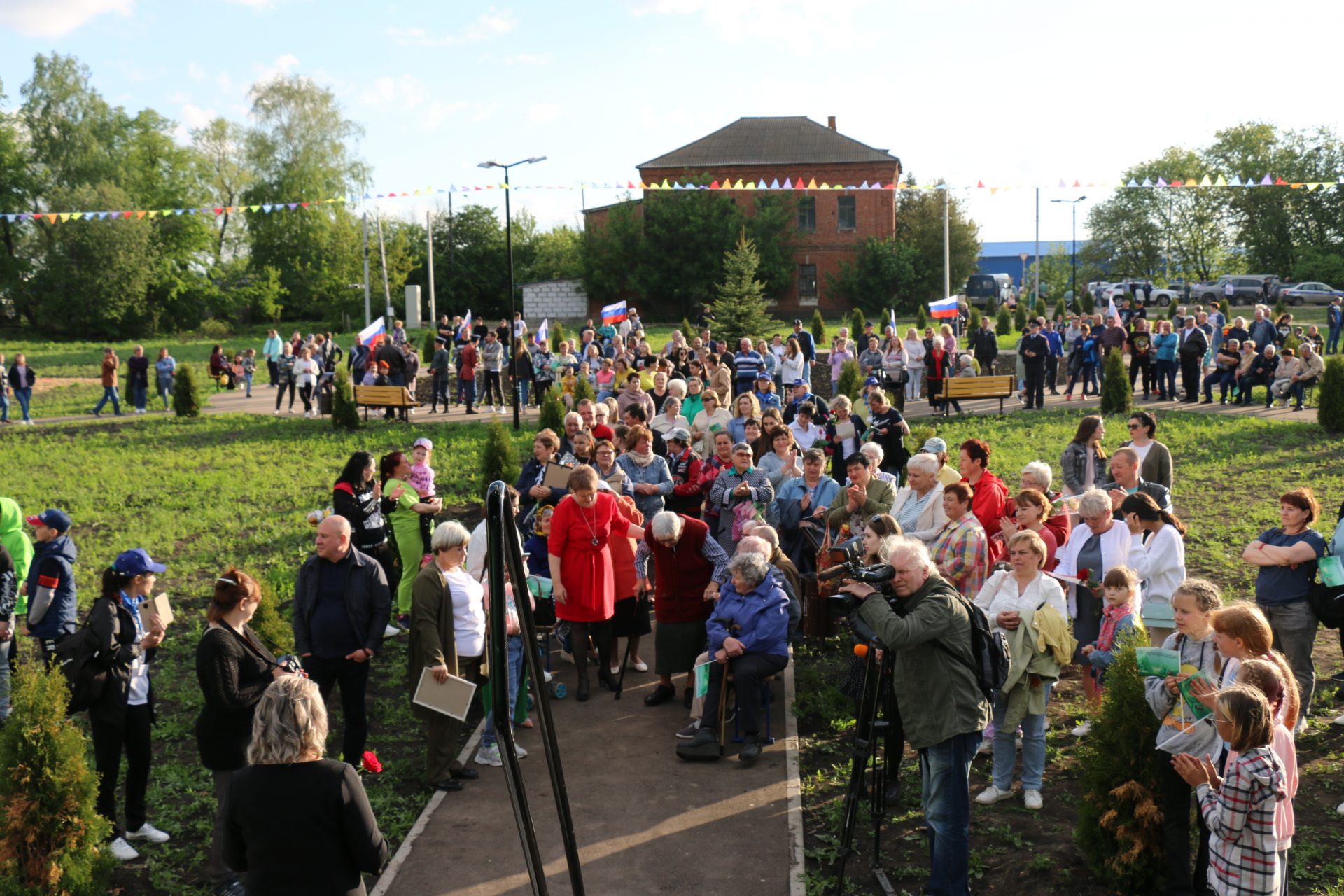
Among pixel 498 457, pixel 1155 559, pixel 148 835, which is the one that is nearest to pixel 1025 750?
pixel 1155 559

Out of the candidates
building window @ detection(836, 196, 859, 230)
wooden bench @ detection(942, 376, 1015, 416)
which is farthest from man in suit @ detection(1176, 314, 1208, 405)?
building window @ detection(836, 196, 859, 230)

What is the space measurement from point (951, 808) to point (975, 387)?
16.7 metres

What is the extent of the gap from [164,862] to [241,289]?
6205cm

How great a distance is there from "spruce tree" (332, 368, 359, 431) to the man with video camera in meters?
18.0

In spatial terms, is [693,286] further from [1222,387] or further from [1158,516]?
[1158,516]

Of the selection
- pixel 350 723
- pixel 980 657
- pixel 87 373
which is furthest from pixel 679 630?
pixel 87 373

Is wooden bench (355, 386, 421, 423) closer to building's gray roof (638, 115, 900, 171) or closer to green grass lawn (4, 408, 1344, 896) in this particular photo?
green grass lawn (4, 408, 1344, 896)

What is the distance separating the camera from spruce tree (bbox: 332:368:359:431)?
21.9 metres

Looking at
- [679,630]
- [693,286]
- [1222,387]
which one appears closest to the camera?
[679,630]

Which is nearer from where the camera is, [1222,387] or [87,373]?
[1222,387]

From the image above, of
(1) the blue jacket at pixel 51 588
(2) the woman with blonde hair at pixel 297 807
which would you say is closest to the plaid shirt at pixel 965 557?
(2) the woman with blonde hair at pixel 297 807

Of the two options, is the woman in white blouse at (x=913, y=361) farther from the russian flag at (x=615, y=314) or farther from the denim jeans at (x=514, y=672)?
the denim jeans at (x=514, y=672)

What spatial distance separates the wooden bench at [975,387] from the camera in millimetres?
21312

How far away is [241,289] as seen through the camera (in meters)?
63.6
